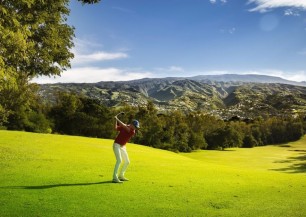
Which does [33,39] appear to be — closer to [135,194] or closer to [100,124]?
[135,194]

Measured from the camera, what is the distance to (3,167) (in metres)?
21.8

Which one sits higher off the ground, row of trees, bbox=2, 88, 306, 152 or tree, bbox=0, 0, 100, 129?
tree, bbox=0, 0, 100, 129

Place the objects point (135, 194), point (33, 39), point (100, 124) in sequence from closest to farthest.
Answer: point (135, 194), point (33, 39), point (100, 124)

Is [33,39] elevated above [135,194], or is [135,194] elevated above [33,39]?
[33,39]

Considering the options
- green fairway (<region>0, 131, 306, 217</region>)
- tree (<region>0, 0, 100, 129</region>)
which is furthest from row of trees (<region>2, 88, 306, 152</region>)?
green fairway (<region>0, 131, 306, 217</region>)

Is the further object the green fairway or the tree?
the tree

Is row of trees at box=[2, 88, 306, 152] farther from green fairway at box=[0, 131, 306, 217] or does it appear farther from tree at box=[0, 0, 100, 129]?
green fairway at box=[0, 131, 306, 217]

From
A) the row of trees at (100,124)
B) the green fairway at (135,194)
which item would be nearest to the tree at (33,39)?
the green fairway at (135,194)

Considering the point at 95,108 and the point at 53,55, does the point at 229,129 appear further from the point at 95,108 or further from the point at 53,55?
the point at 53,55

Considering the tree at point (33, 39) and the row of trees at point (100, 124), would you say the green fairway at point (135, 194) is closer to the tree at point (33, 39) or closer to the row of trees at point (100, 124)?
the tree at point (33, 39)

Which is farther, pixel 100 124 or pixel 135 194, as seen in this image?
pixel 100 124

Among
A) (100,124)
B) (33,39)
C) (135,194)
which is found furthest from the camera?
(100,124)

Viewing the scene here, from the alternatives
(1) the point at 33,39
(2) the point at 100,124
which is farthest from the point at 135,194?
(2) the point at 100,124

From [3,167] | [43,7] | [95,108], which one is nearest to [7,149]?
[3,167]
